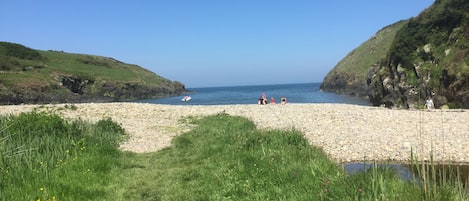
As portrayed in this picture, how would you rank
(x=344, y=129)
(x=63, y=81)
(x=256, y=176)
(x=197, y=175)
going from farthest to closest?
(x=63, y=81), (x=344, y=129), (x=197, y=175), (x=256, y=176)

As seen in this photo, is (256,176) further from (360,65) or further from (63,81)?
(360,65)

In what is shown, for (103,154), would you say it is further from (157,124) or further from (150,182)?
(157,124)

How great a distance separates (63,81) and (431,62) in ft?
307

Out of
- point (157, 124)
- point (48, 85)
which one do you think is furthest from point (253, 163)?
point (48, 85)

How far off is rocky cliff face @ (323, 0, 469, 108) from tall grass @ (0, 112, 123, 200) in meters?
31.1

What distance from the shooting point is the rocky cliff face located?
129 ft

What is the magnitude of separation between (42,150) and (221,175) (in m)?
6.05

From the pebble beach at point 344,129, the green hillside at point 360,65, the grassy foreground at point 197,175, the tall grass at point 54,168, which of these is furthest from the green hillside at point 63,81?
the grassy foreground at point 197,175

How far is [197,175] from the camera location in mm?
11008

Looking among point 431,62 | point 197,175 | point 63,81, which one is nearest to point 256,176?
point 197,175

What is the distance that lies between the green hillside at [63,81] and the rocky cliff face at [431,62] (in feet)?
233

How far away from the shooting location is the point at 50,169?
10.4 m

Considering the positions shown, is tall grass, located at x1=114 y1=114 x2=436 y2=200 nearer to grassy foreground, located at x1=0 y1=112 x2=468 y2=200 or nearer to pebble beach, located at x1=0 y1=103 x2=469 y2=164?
grassy foreground, located at x1=0 y1=112 x2=468 y2=200

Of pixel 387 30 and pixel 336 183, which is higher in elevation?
pixel 387 30
